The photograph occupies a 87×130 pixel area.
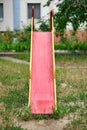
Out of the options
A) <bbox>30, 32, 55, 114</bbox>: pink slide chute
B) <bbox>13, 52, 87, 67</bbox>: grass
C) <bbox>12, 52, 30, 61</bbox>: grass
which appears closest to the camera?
<bbox>30, 32, 55, 114</bbox>: pink slide chute

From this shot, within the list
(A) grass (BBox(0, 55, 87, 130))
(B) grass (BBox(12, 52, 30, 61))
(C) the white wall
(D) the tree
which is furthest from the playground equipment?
(C) the white wall

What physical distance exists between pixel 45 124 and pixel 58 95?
192 cm

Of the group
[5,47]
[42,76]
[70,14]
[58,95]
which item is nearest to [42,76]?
[42,76]

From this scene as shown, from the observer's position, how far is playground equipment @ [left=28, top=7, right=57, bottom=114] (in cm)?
637

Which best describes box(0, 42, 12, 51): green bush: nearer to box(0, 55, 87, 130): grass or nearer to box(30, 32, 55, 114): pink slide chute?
box(0, 55, 87, 130): grass

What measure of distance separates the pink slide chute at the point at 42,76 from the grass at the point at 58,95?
0.16 metres

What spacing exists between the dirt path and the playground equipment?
0.23 meters

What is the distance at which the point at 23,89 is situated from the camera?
830cm

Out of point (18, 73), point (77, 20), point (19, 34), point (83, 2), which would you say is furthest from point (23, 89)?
point (19, 34)

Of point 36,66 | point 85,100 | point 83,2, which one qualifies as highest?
point 83,2

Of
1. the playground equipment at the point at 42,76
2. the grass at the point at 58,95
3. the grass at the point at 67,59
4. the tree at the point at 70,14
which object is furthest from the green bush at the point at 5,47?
the playground equipment at the point at 42,76

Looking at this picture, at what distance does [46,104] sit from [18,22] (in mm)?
17940

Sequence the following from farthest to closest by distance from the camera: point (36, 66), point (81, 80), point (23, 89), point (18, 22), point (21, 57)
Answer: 1. point (18, 22)
2. point (21, 57)
3. point (81, 80)
4. point (23, 89)
5. point (36, 66)

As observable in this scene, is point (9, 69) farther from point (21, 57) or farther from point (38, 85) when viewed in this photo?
point (38, 85)
